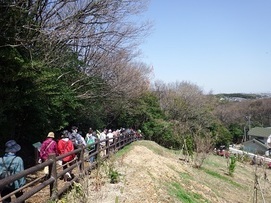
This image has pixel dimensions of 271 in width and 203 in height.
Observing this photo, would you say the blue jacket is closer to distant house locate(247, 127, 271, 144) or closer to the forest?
the forest

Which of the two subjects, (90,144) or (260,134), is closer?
(90,144)

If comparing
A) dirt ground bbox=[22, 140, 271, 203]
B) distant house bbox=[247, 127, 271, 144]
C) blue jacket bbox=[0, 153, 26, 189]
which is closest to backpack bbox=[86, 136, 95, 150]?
dirt ground bbox=[22, 140, 271, 203]

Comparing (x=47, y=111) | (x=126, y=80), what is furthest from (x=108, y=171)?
(x=126, y=80)

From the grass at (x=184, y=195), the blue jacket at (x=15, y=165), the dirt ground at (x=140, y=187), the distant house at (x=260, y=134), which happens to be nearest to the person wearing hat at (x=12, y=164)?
the blue jacket at (x=15, y=165)

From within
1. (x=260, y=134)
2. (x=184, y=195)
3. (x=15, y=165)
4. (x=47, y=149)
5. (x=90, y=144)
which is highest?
(x=15, y=165)

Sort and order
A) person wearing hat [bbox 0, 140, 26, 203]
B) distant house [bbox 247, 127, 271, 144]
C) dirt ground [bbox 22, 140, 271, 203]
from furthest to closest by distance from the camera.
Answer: distant house [bbox 247, 127, 271, 144] < dirt ground [bbox 22, 140, 271, 203] < person wearing hat [bbox 0, 140, 26, 203]

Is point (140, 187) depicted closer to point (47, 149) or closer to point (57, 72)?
point (47, 149)

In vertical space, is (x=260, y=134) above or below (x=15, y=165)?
below

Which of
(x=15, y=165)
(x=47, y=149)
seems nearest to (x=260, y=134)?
(x=47, y=149)

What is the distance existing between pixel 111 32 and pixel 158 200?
9871 millimetres

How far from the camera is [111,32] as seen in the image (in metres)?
15.9

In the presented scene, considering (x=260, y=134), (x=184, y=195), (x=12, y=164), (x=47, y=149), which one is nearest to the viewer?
(x=12, y=164)

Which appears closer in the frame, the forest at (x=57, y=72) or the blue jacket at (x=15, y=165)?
the blue jacket at (x=15, y=165)

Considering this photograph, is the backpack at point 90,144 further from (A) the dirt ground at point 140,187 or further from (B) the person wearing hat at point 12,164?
(B) the person wearing hat at point 12,164
